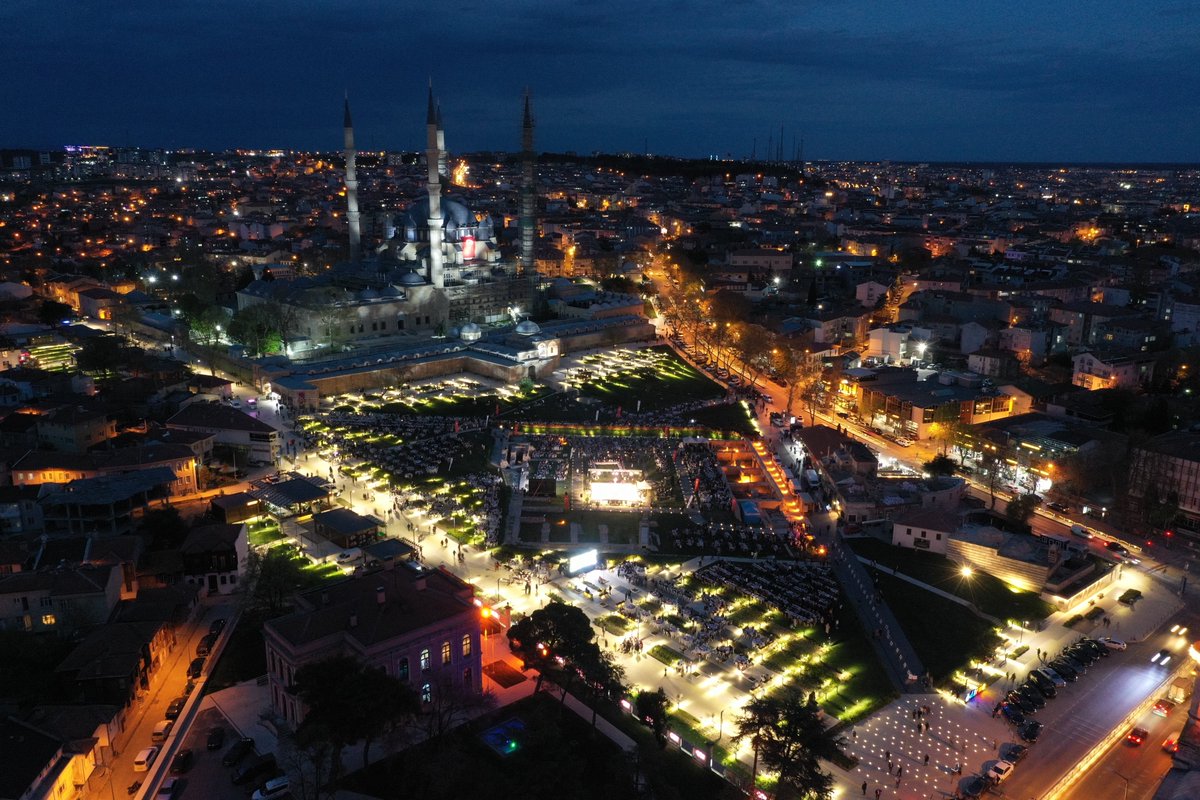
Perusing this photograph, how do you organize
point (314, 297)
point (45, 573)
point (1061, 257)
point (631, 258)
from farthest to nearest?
point (631, 258) → point (1061, 257) → point (314, 297) → point (45, 573)

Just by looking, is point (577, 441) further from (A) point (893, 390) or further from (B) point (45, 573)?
(B) point (45, 573)

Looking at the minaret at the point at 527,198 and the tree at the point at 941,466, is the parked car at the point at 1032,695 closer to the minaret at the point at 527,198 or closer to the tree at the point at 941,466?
the tree at the point at 941,466

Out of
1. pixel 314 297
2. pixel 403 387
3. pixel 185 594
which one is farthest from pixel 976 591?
pixel 314 297

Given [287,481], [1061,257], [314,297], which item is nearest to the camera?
[287,481]

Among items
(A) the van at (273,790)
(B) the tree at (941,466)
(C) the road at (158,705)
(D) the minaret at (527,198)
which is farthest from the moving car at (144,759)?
(D) the minaret at (527,198)

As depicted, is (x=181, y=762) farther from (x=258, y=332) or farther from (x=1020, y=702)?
(x=258, y=332)

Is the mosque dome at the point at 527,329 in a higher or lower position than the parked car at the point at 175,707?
higher
